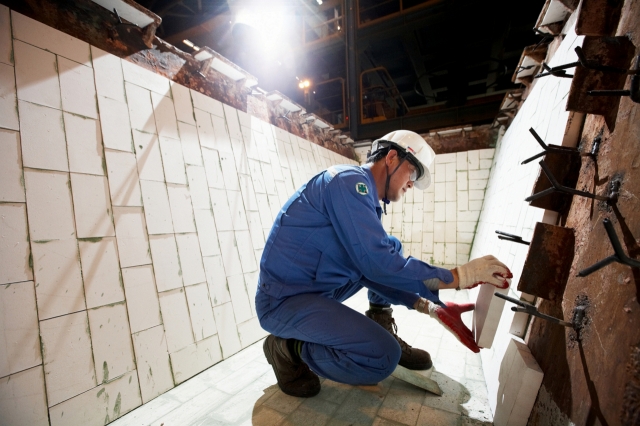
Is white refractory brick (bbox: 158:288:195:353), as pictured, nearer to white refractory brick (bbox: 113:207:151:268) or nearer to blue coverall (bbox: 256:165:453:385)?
white refractory brick (bbox: 113:207:151:268)

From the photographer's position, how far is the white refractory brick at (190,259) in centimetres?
205

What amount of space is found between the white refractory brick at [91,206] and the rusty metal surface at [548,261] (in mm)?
2345

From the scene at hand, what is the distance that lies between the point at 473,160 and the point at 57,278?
5.82 m

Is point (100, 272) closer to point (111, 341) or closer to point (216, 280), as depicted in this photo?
point (111, 341)

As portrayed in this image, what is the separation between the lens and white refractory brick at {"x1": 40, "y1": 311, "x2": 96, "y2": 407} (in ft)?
4.44

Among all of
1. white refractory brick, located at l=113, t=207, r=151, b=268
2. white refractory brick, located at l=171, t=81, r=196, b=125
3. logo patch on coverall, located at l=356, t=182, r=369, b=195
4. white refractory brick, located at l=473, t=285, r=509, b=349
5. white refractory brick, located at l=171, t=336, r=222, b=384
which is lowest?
white refractory brick, located at l=171, t=336, r=222, b=384

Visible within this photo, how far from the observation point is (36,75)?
1.56m

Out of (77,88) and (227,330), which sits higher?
(77,88)

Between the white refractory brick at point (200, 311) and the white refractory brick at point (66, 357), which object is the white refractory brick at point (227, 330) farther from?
the white refractory brick at point (66, 357)

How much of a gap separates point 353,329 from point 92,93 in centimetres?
236

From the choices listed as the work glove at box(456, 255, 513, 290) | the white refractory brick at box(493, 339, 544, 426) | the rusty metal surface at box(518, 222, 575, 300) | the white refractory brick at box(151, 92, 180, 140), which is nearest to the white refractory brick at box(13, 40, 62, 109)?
the white refractory brick at box(151, 92, 180, 140)

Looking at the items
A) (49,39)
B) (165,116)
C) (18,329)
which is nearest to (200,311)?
(18,329)

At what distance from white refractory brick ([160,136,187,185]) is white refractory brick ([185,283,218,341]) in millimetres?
902

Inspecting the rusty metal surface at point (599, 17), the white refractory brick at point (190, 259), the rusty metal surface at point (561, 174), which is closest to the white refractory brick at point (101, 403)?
the white refractory brick at point (190, 259)
